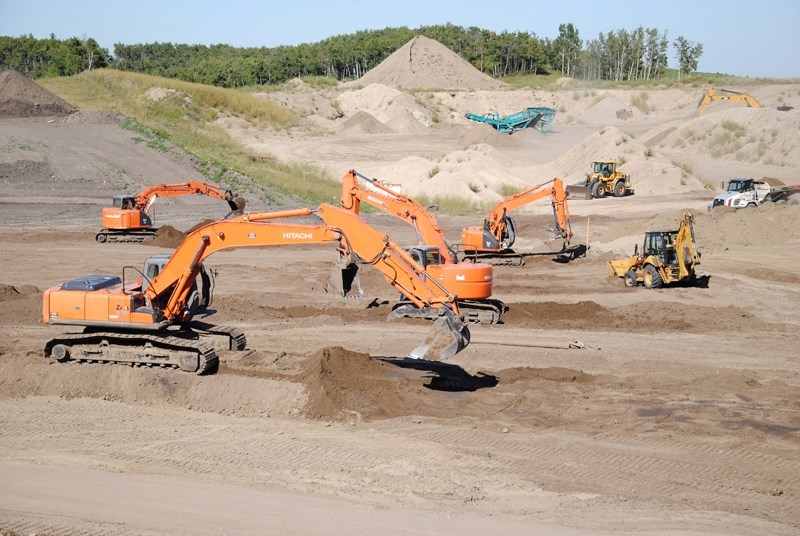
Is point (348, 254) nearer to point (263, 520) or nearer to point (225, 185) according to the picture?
point (263, 520)

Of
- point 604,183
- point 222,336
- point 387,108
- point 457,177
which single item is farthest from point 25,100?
point 222,336

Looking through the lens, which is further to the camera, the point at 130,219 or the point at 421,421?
the point at 130,219

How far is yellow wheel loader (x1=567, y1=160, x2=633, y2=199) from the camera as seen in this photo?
49.7 metres

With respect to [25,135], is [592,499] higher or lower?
lower

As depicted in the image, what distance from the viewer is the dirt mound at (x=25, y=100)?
59.2 m

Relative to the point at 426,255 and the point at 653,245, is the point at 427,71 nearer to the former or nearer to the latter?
the point at 653,245


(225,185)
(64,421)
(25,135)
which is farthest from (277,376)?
(25,135)

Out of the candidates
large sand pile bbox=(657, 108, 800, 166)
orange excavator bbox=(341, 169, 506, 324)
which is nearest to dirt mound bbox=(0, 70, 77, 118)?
large sand pile bbox=(657, 108, 800, 166)

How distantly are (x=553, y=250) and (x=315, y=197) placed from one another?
1753 centimetres

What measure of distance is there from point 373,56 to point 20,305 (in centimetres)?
11196

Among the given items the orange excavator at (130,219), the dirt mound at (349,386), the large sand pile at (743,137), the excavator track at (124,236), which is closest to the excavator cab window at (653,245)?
the dirt mound at (349,386)

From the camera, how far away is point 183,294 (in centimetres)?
1608

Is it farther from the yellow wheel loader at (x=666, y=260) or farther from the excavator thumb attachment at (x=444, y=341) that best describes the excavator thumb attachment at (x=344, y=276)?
the yellow wheel loader at (x=666, y=260)

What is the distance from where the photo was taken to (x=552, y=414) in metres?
14.8
